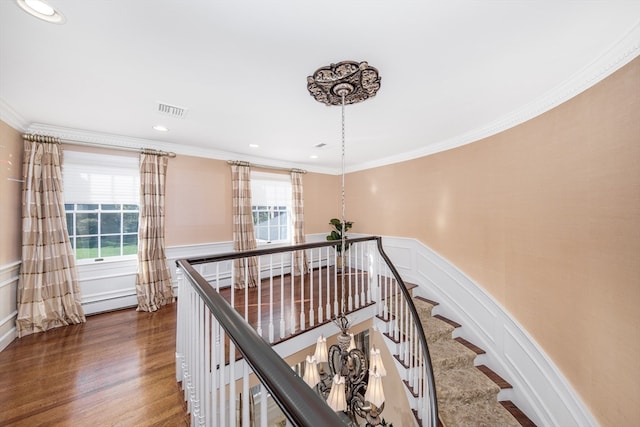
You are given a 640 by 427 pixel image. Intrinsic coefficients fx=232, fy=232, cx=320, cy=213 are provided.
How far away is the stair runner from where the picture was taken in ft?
8.39

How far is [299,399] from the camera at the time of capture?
0.50 meters

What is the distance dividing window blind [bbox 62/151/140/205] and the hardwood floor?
1.70 m

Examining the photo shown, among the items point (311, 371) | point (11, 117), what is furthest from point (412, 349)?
point (11, 117)

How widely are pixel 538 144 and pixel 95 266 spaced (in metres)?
5.76

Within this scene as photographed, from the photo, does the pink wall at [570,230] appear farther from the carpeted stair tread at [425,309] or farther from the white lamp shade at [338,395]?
the white lamp shade at [338,395]

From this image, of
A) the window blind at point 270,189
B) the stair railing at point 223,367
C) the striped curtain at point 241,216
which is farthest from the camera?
the window blind at point 270,189

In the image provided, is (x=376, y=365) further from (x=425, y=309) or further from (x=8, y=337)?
(x=8, y=337)

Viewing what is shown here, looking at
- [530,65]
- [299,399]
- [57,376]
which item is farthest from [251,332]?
[530,65]

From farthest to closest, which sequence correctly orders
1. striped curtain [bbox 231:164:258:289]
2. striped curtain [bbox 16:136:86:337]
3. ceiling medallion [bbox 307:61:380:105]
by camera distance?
1. striped curtain [bbox 231:164:258:289]
2. striped curtain [bbox 16:136:86:337]
3. ceiling medallion [bbox 307:61:380:105]

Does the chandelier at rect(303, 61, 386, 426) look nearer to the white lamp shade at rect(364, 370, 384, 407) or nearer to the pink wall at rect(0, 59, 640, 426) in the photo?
the white lamp shade at rect(364, 370, 384, 407)

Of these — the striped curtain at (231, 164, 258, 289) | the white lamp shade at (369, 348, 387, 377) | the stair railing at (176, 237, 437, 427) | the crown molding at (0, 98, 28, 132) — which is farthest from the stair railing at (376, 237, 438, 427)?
the crown molding at (0, 98, 28, 132)

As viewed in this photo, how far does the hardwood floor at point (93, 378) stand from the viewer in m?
1.63

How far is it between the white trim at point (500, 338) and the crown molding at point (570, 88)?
6.36 feet

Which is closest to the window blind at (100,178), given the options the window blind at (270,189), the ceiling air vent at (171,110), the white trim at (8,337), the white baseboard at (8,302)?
the white baseboard at (8,302)
